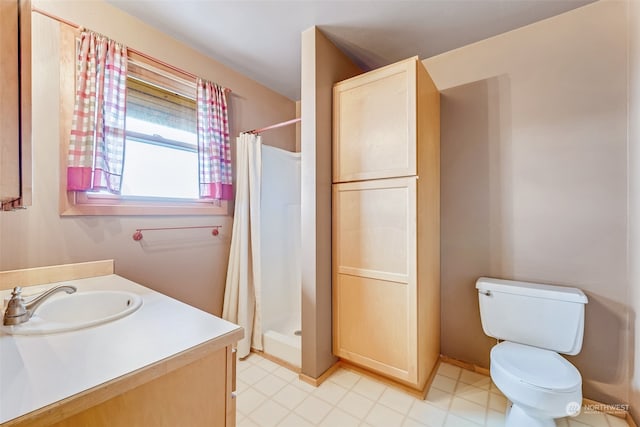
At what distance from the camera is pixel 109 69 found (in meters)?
1.56

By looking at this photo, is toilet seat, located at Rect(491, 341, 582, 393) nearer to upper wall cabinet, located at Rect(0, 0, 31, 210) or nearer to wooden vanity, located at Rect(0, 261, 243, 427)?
wooden vanity, located at Rect(0, 261, 243, 427)

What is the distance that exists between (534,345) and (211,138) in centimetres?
263

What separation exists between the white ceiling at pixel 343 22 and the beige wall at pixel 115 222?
146 mm

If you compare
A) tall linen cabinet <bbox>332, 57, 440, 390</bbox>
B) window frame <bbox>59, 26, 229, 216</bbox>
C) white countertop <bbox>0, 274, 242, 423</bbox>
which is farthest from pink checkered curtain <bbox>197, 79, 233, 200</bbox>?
white countertop <bbox>0, 274, 242, 423</bbox>

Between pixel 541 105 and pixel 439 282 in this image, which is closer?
pixel 541 105

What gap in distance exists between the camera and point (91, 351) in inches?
27.7

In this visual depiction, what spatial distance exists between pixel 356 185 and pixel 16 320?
1659 millimetres

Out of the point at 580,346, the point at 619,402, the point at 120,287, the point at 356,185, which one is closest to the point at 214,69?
the point at 356,185

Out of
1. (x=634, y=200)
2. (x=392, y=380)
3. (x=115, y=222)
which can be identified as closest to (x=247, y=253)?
(x=115, y=222)

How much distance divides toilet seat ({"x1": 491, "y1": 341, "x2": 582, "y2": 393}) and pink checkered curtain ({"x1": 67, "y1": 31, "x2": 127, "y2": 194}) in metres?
2.45

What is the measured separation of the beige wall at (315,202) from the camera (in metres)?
1.78

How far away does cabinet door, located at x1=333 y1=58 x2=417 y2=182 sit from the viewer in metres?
1.59

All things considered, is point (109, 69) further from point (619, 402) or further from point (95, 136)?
point (619, 402)

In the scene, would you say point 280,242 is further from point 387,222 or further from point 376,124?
point 376,124
